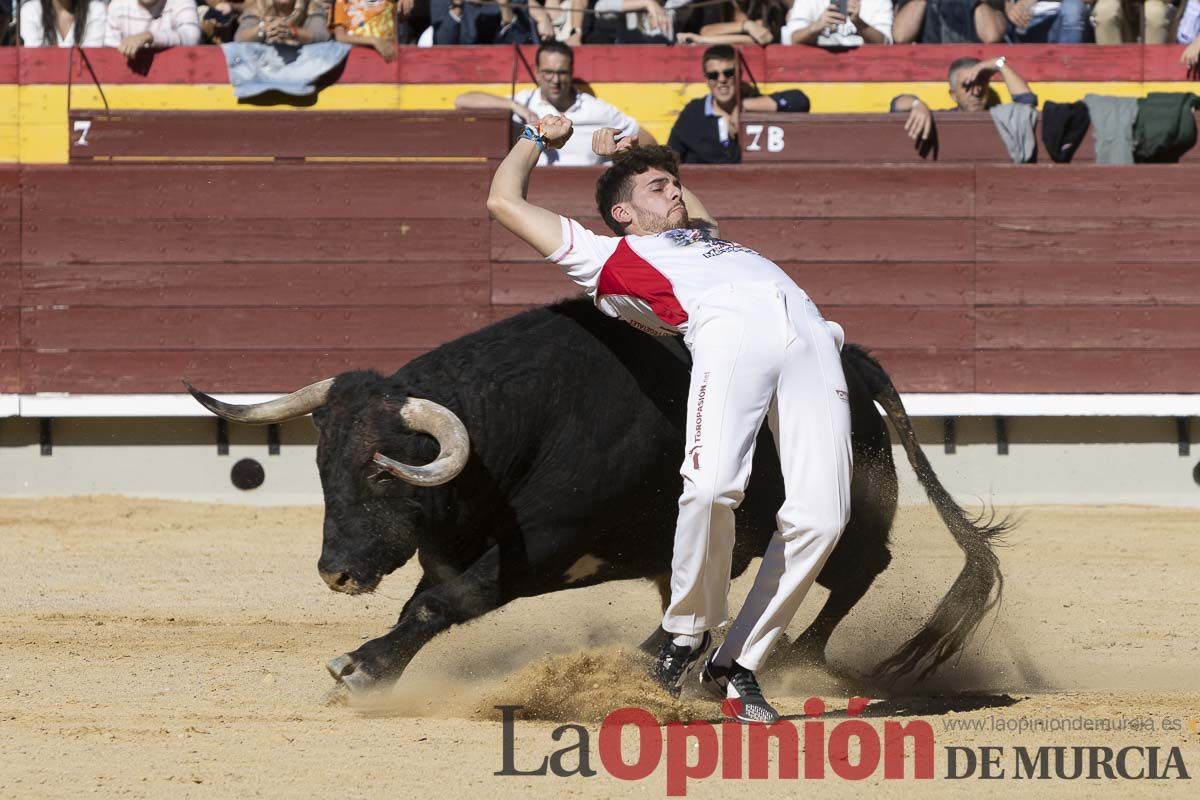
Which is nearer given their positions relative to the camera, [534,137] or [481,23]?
[534,137]

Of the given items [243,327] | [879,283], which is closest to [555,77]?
[879,283]

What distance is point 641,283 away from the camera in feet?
11.4

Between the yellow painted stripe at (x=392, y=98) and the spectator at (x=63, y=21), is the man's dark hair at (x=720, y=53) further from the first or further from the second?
Answer: the spectator at (x=63, y=21)

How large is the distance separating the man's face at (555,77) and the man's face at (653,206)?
13.2ft

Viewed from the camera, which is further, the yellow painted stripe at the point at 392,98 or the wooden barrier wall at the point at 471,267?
the yellow painted stripe at the point at 392,98

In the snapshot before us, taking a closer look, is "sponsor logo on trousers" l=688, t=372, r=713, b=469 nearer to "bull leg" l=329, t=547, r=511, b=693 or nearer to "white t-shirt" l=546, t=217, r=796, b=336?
"white t-shirt" l=546, t=217, r=796, b=336

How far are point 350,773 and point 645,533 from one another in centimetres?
110

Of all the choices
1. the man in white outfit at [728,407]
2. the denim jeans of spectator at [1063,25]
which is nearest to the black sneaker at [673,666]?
the man in white outfit at [728,407]

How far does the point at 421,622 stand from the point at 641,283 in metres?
0.87

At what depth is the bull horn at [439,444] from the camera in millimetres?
3398

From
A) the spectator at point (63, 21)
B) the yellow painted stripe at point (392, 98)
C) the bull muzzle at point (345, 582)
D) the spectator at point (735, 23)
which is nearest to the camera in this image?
the bull muzzle at point (345, 582)

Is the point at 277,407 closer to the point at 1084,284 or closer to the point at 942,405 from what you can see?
the point at 942,405

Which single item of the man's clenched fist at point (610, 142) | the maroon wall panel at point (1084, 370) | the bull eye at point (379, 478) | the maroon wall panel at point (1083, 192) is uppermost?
the man's clenched fist at point (610, 142)

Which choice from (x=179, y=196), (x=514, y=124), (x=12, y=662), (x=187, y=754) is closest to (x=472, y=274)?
(x=514, y=124)
